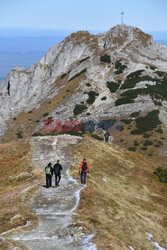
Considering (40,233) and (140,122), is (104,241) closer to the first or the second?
(40,233)

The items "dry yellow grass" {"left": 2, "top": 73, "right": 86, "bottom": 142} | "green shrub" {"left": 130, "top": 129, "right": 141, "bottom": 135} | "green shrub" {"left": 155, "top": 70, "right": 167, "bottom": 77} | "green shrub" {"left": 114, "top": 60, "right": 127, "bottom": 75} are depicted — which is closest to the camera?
"green shrub" {"left": 130, "top": 129, "right": 141, "bottom": 135}

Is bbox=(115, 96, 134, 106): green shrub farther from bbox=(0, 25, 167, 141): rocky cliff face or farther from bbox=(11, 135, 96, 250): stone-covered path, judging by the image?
bbox=(11, 135, 96, 250): stone-covered path

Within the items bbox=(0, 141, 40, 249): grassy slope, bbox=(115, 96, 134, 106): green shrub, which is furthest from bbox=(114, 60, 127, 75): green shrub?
bbox=(0, 141, 40, 249): grassy slope

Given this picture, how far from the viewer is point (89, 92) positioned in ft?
356

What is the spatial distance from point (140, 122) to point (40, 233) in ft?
228

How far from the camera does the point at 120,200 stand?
72.1ft

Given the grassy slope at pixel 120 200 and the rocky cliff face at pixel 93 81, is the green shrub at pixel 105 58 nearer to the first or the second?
the rocky cliff face at pixel 93 81

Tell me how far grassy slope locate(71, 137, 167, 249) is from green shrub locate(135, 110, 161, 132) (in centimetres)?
3561

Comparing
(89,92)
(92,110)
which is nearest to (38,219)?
(92,110)

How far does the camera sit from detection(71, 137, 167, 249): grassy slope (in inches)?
583

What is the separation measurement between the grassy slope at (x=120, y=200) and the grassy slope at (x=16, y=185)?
383 cm

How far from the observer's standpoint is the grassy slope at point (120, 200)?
14.8 metres

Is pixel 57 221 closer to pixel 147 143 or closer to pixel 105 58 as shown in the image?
pixel 147 143

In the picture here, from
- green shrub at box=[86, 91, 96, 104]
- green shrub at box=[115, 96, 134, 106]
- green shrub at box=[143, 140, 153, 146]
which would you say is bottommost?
green shrub at box=[143, 140, 153, 146]
